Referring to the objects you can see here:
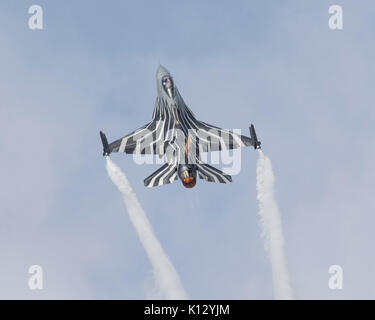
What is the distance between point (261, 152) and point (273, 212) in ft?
38.2

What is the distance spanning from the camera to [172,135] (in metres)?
101

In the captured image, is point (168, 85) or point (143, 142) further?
point (168, 85)

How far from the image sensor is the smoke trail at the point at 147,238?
78438mm

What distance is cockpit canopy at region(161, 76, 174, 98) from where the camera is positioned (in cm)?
10438

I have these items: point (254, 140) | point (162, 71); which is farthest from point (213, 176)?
point (162, 71)

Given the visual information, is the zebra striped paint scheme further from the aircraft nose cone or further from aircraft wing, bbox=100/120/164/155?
the aircraft nose cone

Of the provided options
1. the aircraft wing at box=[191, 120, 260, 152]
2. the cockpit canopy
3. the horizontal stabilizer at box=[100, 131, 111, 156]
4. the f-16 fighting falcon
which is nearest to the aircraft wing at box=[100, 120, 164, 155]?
the f-16 fighting falcon

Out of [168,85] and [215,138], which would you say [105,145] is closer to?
[168,85]

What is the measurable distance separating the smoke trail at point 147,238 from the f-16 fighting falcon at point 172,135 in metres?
5.62

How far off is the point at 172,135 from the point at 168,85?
869 cm

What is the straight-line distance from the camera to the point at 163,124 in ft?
339

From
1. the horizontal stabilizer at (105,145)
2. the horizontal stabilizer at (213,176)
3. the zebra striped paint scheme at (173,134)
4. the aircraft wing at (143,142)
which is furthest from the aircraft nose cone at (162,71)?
the horizontal stabilizer at (213,176)
